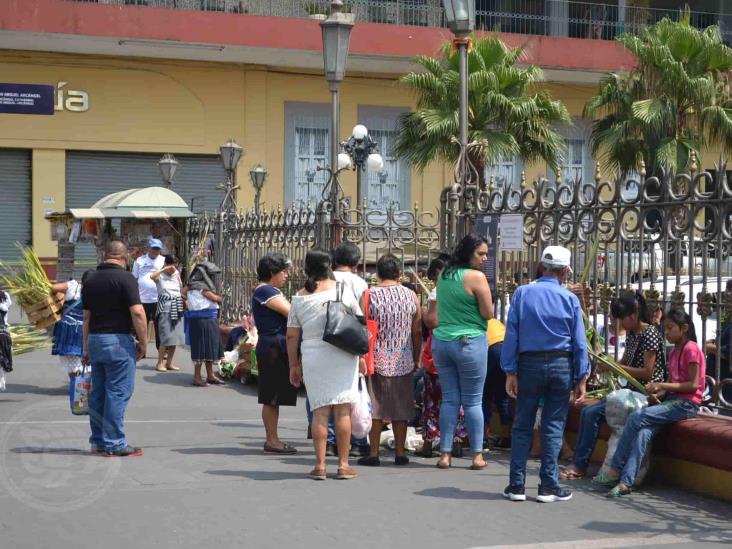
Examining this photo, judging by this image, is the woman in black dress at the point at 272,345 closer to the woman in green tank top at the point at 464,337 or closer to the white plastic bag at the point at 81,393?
the woman in green tank top at the point at 464,337

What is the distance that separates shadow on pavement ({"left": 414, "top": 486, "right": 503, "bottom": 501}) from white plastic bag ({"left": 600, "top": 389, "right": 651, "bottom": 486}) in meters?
0.86

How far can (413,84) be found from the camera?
22.8m

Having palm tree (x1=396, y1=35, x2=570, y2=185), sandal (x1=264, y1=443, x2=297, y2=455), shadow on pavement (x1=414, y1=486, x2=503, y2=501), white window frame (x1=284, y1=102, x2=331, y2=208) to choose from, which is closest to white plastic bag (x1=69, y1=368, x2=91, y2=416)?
sandal (x1=264, y1=443, x2=297, y2=455)

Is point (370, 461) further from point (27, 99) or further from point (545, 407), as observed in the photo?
point (27, 99)

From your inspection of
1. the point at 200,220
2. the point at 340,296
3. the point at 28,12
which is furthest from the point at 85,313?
the point at 28,12

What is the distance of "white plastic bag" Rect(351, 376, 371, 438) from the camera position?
8555 millimetres

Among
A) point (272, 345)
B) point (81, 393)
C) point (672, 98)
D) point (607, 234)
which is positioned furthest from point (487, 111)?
point (272, 345)

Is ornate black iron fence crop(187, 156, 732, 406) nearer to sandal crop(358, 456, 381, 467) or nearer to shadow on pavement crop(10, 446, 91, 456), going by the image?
sandal crop(358, 456, 381, 467)

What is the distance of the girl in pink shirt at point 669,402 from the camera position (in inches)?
306

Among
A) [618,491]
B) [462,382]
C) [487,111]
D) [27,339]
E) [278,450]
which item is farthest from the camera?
[487,111]

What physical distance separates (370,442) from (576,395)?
2.00 metres

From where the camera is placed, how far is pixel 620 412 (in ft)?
26.6

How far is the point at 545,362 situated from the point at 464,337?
42.4 inches

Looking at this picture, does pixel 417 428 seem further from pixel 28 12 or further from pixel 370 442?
pixel 28 12
